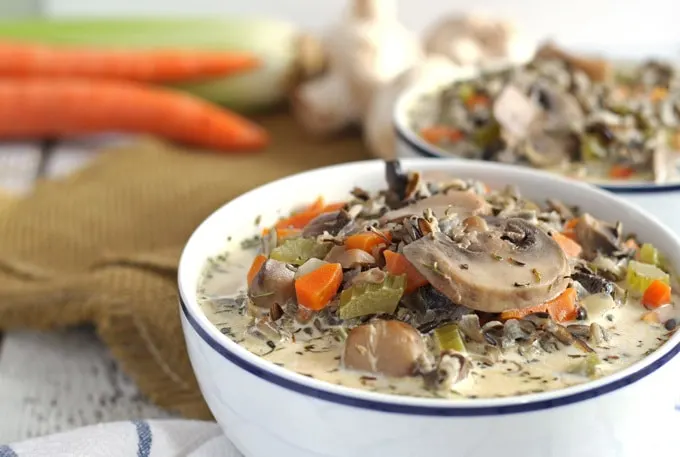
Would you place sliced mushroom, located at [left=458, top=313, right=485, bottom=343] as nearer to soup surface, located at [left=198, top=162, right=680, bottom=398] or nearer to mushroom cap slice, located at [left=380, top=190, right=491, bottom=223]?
soup surface, located at [left=198, top=162, right=680, bottom=398]

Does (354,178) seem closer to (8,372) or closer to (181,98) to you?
(8,372)

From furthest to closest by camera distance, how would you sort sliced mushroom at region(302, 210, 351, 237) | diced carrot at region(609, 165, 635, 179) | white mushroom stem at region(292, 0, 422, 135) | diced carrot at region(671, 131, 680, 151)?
white mushroom stem at region(292, 0, 422, 135), diced carrot at region(671, 131, 680, 151), diced carrot at region(609, 165, 635, 179), sliced mushroom at region(302, 210, 351, 237)

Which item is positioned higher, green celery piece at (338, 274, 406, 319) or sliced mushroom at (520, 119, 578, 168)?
sliced mushroom at (520, 119, 578, 168)

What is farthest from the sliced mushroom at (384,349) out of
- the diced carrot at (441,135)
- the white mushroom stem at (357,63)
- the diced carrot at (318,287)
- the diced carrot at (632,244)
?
the white mushroom stem at (357,63)

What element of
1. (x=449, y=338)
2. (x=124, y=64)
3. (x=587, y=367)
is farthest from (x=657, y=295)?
(x=124, y=64)

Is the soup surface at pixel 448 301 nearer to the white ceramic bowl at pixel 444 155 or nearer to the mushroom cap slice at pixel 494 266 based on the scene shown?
the mushroom cap slice at pixel 494 266

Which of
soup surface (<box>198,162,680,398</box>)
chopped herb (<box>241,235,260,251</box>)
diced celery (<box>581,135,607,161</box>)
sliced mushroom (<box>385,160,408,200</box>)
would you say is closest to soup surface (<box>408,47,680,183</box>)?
diced celery (<box>581,135,607,161</box>)

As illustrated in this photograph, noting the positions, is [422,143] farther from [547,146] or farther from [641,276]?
[641,276]
